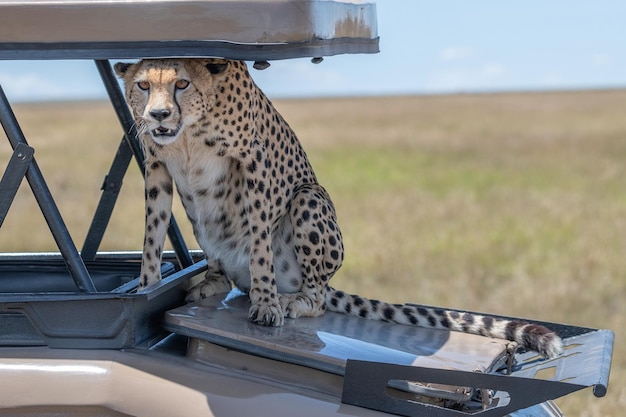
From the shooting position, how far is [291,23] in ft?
7.76

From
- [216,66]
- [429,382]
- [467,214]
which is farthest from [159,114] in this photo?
[467,214]

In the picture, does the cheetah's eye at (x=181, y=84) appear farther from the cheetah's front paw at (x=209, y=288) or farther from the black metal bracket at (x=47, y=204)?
the cheetah's front paw at (x=209, y=288)

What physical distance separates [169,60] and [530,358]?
1.33m

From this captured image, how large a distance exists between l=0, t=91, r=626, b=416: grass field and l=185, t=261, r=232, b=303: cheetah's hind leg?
259cm

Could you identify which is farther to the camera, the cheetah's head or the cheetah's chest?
the cheetah's chest

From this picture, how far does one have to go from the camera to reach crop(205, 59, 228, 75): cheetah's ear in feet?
9.27

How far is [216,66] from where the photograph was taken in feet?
9.30

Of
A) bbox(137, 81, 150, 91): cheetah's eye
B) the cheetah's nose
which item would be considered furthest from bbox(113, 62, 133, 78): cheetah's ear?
the cheetah's nose

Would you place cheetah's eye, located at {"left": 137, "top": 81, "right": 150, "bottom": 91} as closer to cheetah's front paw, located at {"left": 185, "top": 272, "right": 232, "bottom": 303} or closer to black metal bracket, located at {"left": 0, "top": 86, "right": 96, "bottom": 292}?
black metal bracket, located at {"left": 0, "top": 86, "right": 96, "bottom": 292}

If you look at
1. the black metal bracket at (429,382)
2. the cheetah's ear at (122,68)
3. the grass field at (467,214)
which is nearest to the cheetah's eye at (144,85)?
the cheetah's ear at (122,68)

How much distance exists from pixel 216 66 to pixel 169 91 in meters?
0.17

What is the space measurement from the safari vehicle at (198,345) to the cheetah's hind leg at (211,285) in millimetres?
193

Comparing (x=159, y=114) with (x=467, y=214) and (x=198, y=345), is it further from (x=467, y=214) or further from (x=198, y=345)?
(x=467, y=214)

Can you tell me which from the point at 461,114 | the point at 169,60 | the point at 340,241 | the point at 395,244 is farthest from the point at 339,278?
the point at 461,114
